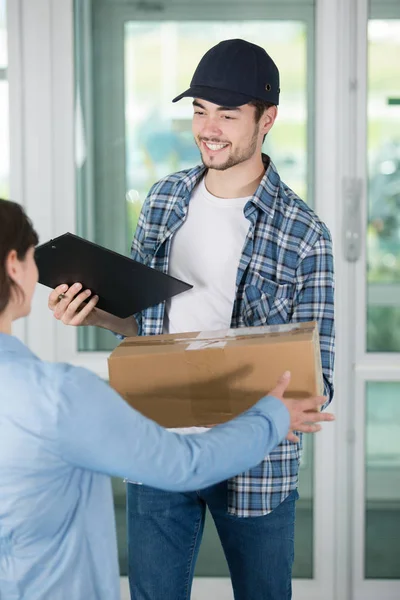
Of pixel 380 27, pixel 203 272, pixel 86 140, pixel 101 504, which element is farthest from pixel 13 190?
pixel 101 504

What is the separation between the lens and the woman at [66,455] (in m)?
→ 1.11

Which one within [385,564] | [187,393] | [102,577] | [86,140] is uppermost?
[86,140]

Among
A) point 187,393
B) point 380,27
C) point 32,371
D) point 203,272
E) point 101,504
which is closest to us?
point 32,371

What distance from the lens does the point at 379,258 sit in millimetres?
2725

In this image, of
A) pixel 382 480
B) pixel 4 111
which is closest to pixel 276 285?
pixel 382 480

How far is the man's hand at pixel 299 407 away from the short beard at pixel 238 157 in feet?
1.94

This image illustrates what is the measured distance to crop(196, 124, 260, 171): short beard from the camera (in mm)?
1828

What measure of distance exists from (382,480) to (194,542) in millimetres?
1142

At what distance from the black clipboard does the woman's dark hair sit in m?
0.39

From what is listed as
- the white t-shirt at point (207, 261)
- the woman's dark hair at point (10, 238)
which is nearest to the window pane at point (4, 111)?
the white t-shirt at point (207, 261)

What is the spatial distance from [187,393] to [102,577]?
14.0 inches

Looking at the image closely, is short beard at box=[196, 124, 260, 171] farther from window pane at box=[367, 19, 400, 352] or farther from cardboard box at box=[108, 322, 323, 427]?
window pane at box=[367, 19, 400, 352]

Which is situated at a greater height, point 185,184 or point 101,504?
point 185,184

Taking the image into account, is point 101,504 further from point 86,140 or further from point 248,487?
point 86,140
